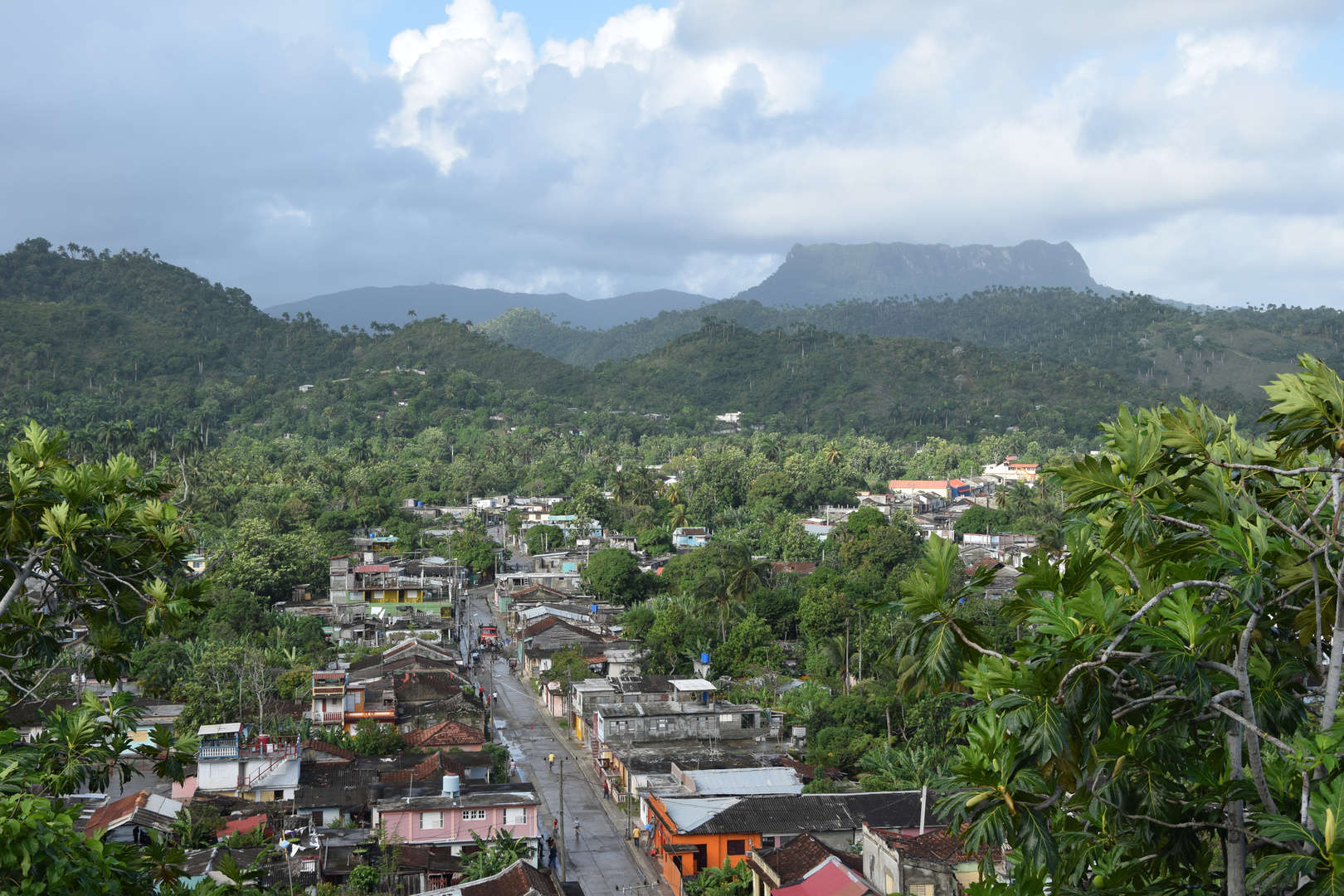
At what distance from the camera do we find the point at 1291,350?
131000 mm

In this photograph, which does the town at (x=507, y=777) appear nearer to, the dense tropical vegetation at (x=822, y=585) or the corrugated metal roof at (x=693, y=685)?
the corrugated metal roof at (x=693, y=685)

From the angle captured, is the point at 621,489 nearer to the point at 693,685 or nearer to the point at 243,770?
the point at 693,685

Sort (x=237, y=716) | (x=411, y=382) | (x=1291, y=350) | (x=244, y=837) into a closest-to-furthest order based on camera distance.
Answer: (x=244, y=837) < (x=237, y=716) < (x=411, y=382) < (x=1291, y=350)

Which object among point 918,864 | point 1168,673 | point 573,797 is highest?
point 1168,673

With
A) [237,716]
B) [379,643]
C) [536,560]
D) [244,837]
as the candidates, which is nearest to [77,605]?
[244,837]

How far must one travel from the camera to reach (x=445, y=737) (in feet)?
82.5

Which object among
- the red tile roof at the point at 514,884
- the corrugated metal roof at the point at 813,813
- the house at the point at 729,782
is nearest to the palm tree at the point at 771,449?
the house at the point at 729,782

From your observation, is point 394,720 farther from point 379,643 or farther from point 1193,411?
point 1193,411

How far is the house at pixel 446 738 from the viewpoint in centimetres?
2495

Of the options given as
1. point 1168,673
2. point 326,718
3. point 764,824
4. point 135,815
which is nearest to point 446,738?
point 326,718

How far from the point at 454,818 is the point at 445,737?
5463 millimetres

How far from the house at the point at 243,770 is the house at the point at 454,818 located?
2484 mm

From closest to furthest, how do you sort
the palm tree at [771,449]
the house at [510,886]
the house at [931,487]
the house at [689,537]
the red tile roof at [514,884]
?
the house at [510,886]
the red tile roof at [514,884]
the house at [689,537]
the house at [931,487]
the palm tree at [771,449]

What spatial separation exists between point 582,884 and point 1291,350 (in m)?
137
